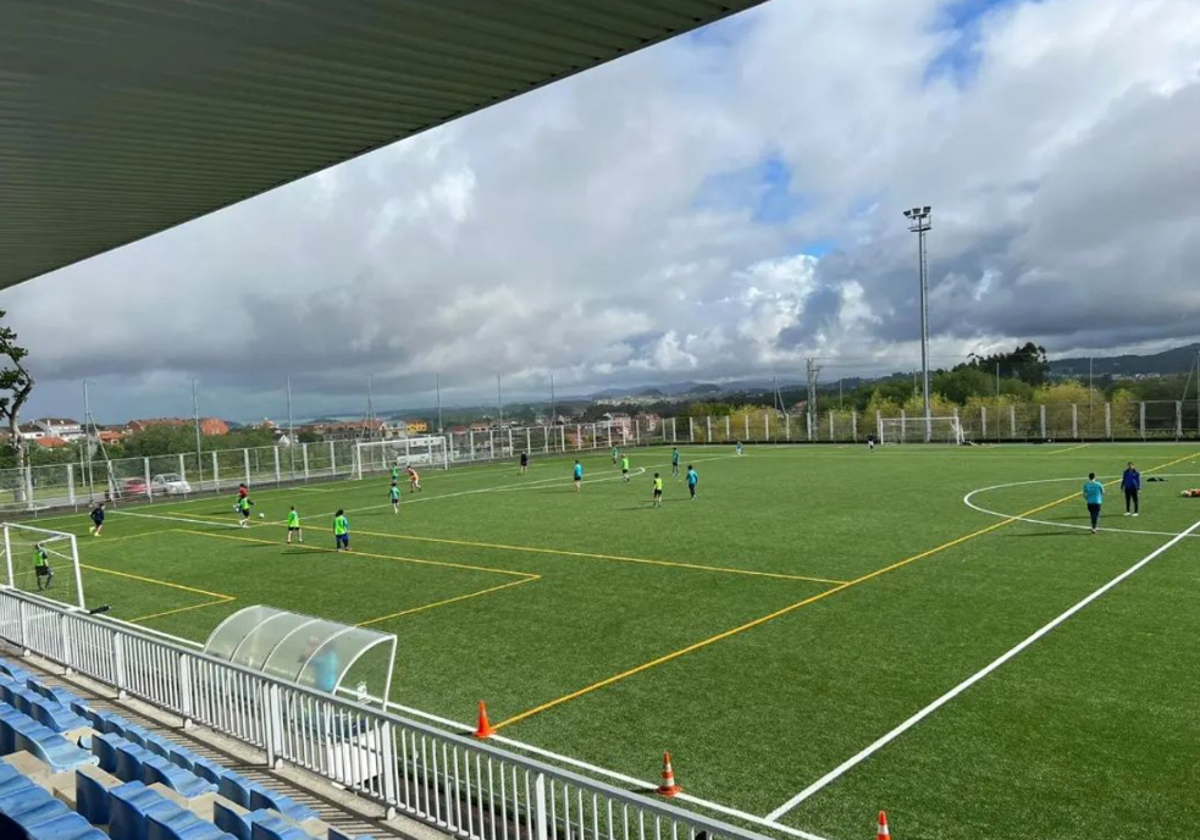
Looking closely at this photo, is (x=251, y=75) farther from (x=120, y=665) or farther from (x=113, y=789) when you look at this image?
(x=120, y=665)

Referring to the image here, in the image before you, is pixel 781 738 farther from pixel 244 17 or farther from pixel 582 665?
pixel 244 17

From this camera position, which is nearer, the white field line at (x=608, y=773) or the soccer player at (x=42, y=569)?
the white field line at (x=608, y=773)

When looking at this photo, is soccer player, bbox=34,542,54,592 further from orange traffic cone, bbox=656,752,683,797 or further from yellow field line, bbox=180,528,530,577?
orange traffic cone, bbox=656,752,683,797

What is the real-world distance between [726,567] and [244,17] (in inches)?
637

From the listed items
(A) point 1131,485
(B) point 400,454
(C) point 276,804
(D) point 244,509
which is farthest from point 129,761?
(B) point 400,454

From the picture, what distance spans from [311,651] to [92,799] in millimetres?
2849

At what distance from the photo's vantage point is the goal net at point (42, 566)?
19312mm

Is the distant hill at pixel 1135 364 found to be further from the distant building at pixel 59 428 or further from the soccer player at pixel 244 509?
the distant building at pixel 59 428

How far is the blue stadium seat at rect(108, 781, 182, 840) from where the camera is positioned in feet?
19.8

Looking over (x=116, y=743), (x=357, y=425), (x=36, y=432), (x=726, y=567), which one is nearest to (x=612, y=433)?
(x=357, y=425)

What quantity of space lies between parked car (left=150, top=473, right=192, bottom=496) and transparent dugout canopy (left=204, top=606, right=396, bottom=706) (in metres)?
42.0

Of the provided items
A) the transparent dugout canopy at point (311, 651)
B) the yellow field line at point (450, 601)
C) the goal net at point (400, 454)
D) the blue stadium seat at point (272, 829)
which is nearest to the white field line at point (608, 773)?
the transparent dugout canopy at point (311, 651)

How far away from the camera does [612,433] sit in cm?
7644

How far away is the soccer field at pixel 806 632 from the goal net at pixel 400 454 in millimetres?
24685
